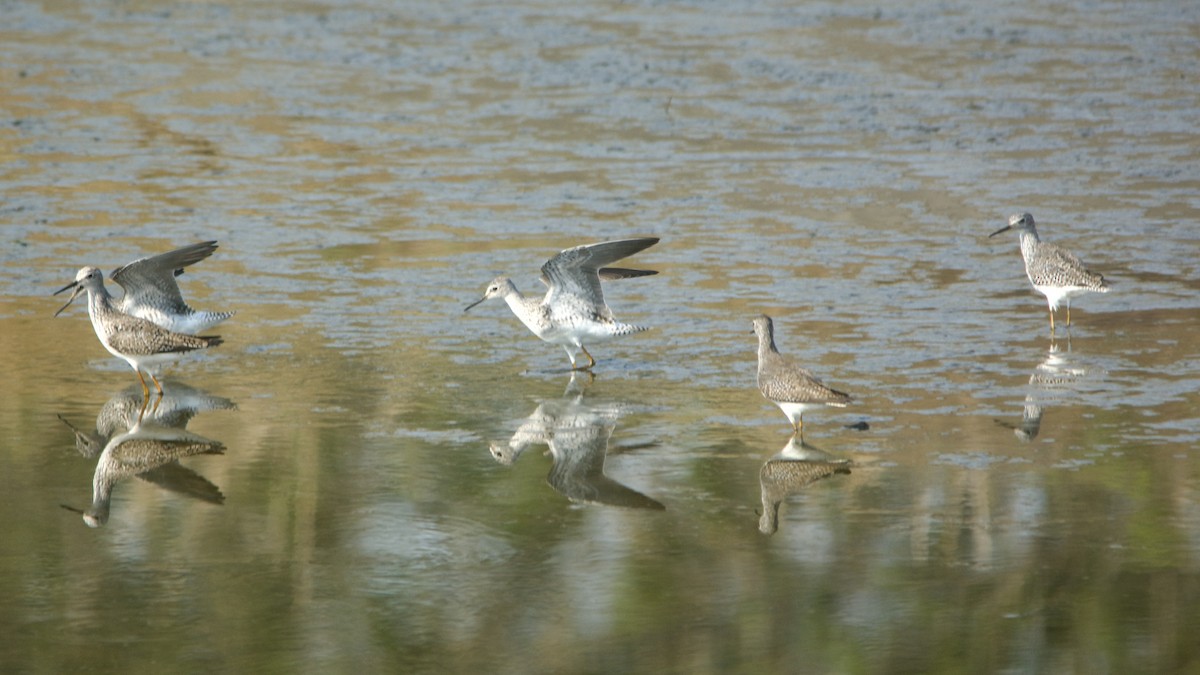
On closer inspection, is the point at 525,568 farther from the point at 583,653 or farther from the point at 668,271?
the point at 668,271

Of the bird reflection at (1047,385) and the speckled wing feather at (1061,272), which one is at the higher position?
the speckled wing feather at (1061,272)

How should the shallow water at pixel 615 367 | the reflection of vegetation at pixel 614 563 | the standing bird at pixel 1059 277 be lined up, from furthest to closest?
the standing bird at pixel 1059 277
the shallow water at pixel 615 367
the reflection of vegetation at pixel 614 563

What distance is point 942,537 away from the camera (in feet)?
26.2

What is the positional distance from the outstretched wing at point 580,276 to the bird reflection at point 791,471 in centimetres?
248

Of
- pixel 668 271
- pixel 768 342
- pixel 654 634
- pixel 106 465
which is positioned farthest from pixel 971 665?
pixel 668 271

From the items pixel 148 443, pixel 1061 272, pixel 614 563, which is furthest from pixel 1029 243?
pixel 148 443

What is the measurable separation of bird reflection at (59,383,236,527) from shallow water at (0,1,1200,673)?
6cm

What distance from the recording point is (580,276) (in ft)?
38.9

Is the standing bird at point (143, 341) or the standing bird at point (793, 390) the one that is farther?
the standing bird at point (143, 341)

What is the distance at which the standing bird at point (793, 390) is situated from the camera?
931 cm

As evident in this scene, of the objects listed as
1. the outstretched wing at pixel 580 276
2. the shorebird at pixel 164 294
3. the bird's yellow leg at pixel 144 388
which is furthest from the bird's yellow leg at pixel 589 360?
the bird's yellow leg at pixel 144 388

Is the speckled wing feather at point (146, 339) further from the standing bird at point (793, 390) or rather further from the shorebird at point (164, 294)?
the standing bird at point (793, 390)

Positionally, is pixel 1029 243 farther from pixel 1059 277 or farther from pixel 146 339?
pixel 146 339

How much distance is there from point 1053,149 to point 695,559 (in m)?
12.4
